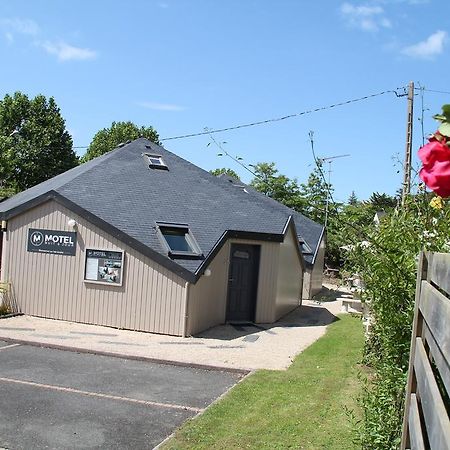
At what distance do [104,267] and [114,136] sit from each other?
37205mm

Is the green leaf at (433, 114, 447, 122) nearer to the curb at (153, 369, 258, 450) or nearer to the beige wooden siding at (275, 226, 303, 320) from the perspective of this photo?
the curb at (153, 369, 258, 450)

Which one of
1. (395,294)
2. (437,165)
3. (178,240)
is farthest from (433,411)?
(178,240)

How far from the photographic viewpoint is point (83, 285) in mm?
14508

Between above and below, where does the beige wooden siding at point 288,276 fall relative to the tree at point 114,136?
below

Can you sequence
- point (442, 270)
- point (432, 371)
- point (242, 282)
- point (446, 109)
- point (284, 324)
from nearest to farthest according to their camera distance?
point (446, 109) → point (442, 270) → point (432, 371) → point (242, 282) → point (284, 324)

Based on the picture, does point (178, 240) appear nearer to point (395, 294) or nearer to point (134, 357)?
point (134, 357)

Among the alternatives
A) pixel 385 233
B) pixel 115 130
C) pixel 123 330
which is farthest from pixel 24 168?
pixel 385 233

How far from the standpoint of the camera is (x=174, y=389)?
887cm

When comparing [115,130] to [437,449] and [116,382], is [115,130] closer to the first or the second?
[116,382]

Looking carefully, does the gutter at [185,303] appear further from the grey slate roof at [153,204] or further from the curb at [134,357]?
the curb at [134,357]

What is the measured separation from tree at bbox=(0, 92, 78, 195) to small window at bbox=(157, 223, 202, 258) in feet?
83.4

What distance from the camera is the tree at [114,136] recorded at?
163ft

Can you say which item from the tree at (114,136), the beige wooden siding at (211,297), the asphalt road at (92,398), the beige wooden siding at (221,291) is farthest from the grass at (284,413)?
the tree at (114,136)

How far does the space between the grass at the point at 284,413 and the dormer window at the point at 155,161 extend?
9565mm
